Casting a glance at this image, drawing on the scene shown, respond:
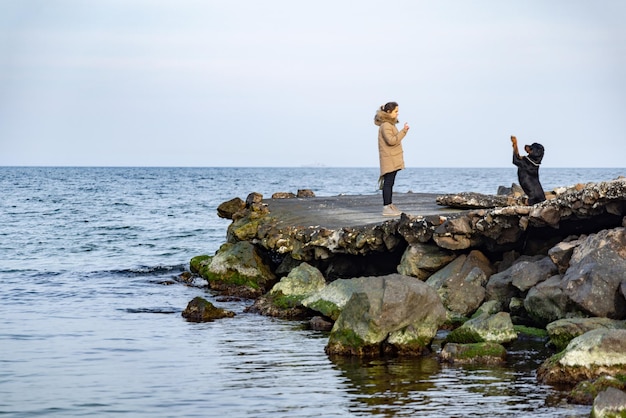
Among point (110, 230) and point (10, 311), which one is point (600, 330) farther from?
point (110, 230)

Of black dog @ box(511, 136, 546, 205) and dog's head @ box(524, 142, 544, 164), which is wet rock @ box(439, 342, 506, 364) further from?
dog's head @ box(524, 142, 544, 164)

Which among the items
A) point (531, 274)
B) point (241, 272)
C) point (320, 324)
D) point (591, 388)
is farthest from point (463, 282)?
point (241, 272)

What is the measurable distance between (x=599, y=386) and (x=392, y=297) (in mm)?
3445

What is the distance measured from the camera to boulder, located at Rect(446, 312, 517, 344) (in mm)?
13422

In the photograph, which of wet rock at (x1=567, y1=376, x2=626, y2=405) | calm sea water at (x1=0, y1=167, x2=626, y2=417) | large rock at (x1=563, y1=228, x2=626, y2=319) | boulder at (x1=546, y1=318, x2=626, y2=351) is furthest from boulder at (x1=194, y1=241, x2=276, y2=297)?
wet rock at (x1=567, y1=376, x2=626, y2=405)

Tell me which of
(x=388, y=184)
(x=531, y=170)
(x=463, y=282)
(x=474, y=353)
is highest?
(x=531, y=170)

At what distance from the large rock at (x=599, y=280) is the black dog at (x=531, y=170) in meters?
3.52

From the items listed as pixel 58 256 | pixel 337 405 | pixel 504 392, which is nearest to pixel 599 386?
pixel 504 392

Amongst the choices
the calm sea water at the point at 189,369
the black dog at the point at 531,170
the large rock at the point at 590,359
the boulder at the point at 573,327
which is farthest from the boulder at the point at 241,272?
the large rock at the point at 590,359

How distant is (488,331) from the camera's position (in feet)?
44.1

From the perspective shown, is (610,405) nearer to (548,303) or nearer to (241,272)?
(548,303)

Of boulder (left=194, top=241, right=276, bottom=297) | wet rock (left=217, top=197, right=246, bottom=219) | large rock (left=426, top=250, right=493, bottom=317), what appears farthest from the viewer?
wet rock (left=217, top=197, right=246, bottom=219)

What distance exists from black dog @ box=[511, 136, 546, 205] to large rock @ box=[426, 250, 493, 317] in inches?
74.2

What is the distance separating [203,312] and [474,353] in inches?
Result: 230
